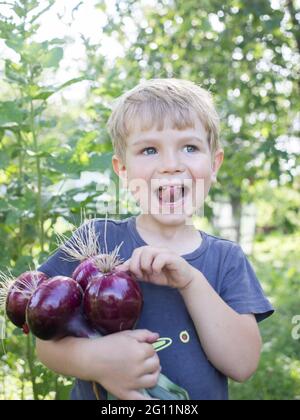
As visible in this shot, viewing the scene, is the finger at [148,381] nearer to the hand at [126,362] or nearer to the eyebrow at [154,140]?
the hand at [126,362]

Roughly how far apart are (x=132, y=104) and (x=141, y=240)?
0.40 metres

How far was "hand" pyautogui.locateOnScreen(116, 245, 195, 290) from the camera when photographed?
4.29 ft

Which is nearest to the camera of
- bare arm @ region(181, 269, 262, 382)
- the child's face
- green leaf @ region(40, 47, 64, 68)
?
bare arm @ region(181, 269, 262, 382)

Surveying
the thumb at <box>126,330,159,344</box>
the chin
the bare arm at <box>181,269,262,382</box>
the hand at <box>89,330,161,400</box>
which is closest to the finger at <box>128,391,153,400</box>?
the hand at <box>89,330,161,400</box>

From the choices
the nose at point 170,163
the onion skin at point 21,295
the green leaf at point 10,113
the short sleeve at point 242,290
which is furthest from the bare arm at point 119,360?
the green leaf at point 10,113

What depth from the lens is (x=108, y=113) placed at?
265 centimetres

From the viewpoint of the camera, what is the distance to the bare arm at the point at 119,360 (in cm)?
127

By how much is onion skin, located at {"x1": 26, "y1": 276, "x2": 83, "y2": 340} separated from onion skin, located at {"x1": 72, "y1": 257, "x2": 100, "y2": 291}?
55mm

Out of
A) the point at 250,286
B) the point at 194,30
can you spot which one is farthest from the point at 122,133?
the point at 194,30

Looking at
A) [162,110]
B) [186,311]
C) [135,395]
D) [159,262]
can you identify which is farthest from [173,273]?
[162,110]

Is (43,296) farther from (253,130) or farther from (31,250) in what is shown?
(253,130)

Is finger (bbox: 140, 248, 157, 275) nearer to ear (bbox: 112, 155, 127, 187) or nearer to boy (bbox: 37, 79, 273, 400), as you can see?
boy (bbox: 37, 79, 273, 400)

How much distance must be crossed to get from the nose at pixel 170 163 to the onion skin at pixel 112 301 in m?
0.37

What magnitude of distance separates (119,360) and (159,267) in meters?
0.23
